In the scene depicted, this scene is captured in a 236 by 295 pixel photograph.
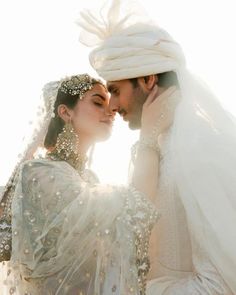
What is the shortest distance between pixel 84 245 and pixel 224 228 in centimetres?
89

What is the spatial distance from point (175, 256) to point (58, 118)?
72.3 inches

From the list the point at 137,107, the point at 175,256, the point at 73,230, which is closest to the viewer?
the point at 175,256

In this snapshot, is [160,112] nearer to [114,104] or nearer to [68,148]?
[114,104]

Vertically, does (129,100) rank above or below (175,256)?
above

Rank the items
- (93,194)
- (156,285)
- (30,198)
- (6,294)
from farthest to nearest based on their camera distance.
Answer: (6,294) → (30,198) → (93,194) → (156,285)

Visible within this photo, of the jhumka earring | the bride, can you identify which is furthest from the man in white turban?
the jhumka earring

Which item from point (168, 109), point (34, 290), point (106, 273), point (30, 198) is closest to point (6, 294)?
point (34, 290)

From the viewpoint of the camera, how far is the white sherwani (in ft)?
8.57

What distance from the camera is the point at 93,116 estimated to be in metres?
4.12

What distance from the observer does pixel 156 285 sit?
9.23 feet

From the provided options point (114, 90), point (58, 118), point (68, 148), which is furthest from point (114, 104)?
point (58, 118)

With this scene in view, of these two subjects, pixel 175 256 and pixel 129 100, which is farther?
pixel 129 100

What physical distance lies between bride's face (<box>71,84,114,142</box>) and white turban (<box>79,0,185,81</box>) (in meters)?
0.69

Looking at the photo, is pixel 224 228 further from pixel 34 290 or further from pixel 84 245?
pixel 34 290
